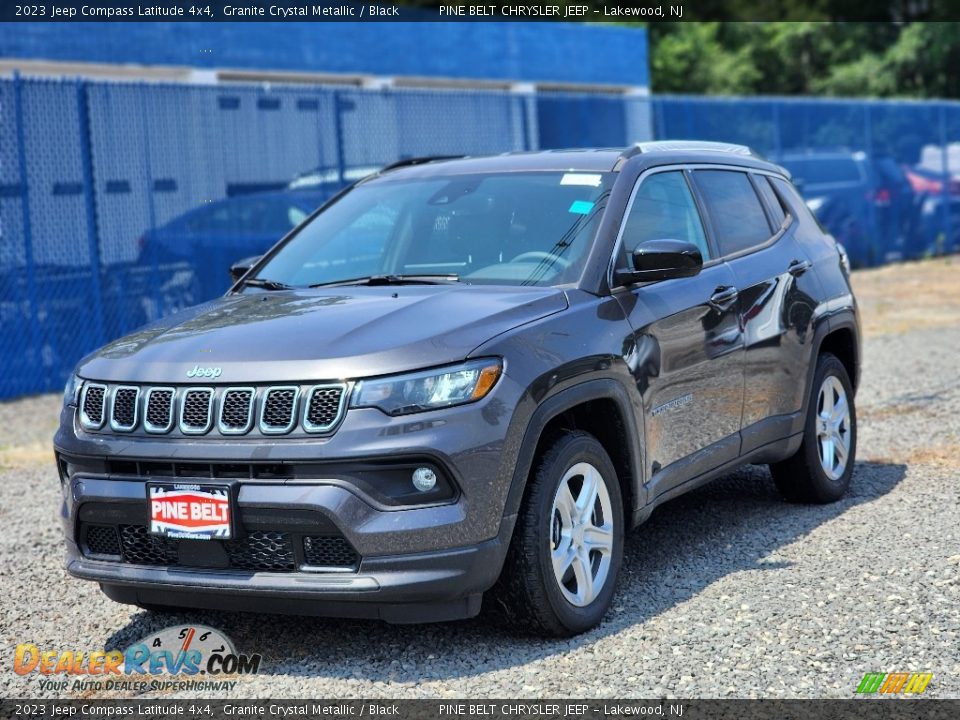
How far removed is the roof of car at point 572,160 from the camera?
5.67 m

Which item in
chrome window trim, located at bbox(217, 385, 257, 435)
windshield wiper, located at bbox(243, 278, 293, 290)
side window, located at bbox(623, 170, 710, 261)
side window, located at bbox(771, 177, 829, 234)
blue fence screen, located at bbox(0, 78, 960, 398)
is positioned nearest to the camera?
chrome window trim, located at bbox(217, 385, 257, 435)

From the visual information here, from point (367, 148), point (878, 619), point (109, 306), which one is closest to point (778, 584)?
point (878, 619)

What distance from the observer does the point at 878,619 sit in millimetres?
4762

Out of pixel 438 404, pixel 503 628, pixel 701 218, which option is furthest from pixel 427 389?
pixel 701 218

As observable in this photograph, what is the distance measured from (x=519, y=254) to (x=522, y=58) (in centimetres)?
2156

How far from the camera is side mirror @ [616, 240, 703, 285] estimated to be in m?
5.04

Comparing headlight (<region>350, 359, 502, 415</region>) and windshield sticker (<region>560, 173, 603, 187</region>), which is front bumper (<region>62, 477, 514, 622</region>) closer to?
headlight (<region>350, 359, 502, 415</region>)

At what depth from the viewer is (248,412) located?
4227 millimetres

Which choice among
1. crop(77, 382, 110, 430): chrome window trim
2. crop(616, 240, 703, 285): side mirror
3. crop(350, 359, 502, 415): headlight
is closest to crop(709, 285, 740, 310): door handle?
crop(616, 240, 703, 285): side mirror

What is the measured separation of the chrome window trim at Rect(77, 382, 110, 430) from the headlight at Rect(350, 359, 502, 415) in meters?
0.98

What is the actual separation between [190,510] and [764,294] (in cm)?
304

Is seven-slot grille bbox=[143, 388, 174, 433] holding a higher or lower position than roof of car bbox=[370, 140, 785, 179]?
lower

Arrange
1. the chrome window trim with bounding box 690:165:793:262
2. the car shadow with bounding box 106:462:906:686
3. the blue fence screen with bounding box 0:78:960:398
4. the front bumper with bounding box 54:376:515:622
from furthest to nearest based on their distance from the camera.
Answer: the blue fence screen with bounding box 0:78:960:398 < the chrome window trim with bounding box 690:165:793:262 < the car shadow with bounding box 106:462:906:686 < the front bumper with bounding box 54:376:515:622

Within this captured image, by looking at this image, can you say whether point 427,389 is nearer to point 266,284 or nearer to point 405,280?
point 405,280
